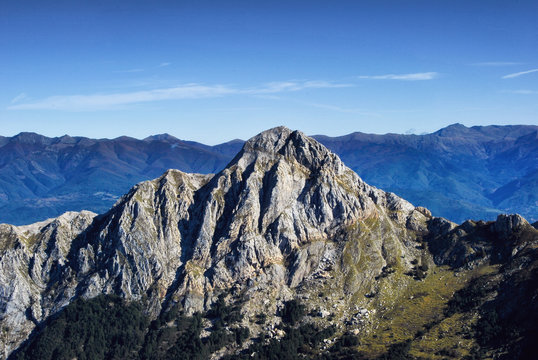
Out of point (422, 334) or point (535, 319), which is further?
point (422, 334)

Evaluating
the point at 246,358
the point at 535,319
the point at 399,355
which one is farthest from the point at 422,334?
the point at 246,358

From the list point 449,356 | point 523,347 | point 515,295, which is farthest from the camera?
point 515,295

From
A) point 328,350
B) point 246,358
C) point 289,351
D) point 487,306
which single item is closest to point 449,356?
point 487,306

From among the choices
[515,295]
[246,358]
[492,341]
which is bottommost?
[246,358]

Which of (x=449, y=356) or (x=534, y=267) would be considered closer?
(x=449, y=356)

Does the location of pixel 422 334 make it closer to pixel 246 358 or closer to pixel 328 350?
pixel 328 350

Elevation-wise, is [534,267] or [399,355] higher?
[534,267]

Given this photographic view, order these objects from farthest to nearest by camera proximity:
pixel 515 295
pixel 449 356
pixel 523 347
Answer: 1. pixel 515 295
2. pixel 449 356
3. pixel 523 347

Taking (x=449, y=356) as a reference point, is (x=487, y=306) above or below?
above

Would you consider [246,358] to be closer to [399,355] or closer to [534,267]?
[399,355]
